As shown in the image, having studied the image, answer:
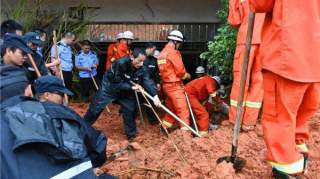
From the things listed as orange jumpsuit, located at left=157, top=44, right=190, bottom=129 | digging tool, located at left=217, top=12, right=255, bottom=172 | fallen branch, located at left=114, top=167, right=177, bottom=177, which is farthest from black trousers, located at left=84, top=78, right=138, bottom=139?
digging tool, located at left=217, top=12, right=255, bottom=172

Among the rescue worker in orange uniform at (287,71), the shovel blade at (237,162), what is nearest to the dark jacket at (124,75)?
the shovel blade at (237,162)

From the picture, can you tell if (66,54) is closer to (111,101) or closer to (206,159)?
(111,101)

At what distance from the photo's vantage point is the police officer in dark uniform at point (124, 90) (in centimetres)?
727

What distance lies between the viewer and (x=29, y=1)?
32.8 ft

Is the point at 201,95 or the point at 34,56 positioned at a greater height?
the point at 34,56

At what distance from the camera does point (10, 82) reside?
3.09 m

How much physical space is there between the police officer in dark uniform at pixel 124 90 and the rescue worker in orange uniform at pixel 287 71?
381 centimetres

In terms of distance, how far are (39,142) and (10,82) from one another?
91 cm

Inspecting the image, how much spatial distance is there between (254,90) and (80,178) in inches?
128

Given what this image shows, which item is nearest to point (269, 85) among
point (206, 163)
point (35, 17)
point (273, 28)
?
point (273, 28)

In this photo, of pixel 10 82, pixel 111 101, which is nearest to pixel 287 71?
pixel 10 82

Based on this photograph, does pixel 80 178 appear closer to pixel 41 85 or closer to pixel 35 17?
pixel 41 85

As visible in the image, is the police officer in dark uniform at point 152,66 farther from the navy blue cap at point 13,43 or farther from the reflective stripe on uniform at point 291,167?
the reflective stripe on uniform at point 291,167

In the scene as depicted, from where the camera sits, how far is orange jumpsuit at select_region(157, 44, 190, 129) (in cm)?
774
